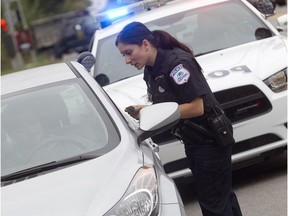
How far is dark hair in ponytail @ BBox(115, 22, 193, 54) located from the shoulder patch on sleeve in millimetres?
247

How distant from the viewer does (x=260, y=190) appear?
560 centimetres

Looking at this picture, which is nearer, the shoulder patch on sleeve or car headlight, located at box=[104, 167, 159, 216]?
car headlight, located at box=[104, 167, 159, 216]

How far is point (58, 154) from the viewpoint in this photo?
360cm

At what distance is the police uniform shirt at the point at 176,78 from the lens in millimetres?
3824

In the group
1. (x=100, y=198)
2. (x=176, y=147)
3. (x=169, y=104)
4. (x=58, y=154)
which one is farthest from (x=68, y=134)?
(x=176, y=147)

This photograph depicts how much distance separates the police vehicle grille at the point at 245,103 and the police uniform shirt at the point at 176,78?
58.1 inches

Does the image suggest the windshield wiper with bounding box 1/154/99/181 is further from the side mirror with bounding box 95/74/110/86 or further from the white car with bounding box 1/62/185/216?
the side mirror with bounding box 95/74/110/86

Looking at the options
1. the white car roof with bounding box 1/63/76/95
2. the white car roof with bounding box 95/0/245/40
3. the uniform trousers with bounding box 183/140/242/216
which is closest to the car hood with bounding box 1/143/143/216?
the uniform trousers with bounding box 183/140/242/216

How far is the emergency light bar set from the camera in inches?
261

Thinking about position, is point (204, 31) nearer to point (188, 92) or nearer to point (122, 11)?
point (122, 11)

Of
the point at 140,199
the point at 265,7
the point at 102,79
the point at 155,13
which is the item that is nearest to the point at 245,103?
the point at 102,79

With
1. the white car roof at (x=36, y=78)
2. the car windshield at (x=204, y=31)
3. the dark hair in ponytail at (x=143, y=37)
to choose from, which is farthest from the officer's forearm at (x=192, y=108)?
the car windshield at (x=204, y=31)

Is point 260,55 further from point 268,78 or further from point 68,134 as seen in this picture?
point 68,134

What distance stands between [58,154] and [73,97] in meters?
0.53
